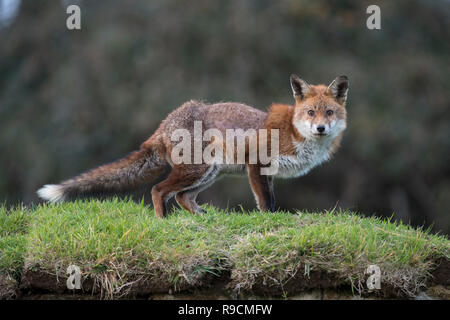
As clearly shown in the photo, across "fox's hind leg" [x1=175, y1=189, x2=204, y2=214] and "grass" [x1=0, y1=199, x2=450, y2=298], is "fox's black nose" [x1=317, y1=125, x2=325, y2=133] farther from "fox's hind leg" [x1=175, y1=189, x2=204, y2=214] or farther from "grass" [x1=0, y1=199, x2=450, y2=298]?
"fox's hind leg" [x1=175, y1=189, x2=204, y2=214]

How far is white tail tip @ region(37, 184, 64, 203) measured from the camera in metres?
6.84

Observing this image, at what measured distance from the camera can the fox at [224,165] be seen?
279 inches

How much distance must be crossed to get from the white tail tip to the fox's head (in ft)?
10.2

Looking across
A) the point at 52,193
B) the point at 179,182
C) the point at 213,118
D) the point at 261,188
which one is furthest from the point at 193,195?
the point at 52,193

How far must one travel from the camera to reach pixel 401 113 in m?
15.7

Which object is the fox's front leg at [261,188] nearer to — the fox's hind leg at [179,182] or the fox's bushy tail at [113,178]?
the fox's hind leg at [179,182]

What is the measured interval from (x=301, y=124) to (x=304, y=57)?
949cm

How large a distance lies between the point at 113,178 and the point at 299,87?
107 inches

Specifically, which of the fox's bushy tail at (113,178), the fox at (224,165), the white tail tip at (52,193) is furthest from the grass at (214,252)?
the fox at (224,165)

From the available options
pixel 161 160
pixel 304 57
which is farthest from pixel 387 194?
pixel 161 160

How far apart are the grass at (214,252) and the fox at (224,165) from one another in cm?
86

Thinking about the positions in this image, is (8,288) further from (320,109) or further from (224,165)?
(320,109)

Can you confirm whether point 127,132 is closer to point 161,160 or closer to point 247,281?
point 161,160

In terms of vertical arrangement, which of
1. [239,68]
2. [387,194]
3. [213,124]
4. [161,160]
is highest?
[239,68]
